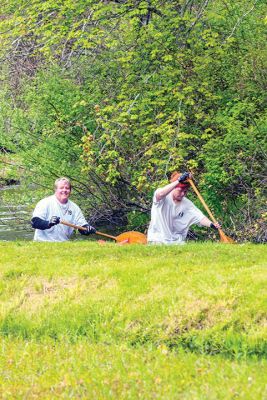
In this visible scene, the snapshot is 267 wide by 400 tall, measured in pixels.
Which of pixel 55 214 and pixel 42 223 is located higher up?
pixel 55 214

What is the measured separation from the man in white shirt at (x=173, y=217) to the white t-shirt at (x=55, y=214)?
1575mm

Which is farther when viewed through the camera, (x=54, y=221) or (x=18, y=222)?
(x=18, y=222)

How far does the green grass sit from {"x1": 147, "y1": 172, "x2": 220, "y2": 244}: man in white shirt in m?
1.88

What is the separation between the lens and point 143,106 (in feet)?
50.5

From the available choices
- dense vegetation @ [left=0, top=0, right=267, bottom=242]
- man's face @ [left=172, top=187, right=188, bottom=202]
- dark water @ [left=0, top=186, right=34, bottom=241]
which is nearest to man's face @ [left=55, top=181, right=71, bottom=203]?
man's face @ [left=172, top=187, right=188, bottom=202]

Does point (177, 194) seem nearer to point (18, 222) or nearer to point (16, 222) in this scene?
point (18, 222)

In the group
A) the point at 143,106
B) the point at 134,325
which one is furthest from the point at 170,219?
the point at 143,106

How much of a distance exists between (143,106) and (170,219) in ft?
15.5

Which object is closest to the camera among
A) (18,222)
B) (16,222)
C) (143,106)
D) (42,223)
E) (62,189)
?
(42,223)

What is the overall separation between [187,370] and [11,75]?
16.3m

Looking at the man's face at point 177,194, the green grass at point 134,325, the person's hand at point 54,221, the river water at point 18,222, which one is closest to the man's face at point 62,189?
the person's hand at point 54,221

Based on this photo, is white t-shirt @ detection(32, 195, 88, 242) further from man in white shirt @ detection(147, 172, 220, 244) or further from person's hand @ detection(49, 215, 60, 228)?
man in white shirt @ detection(147, 172, 220, 244)

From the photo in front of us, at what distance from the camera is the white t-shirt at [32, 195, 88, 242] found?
11680 mm

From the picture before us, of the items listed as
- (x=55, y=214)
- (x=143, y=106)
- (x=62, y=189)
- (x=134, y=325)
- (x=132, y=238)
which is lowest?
(x=132, y=238)
